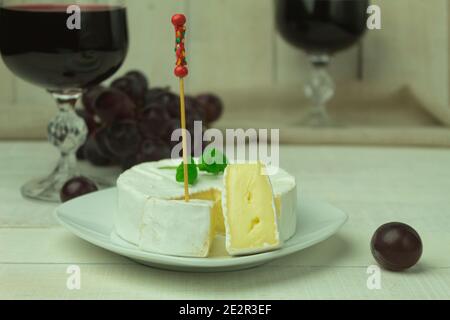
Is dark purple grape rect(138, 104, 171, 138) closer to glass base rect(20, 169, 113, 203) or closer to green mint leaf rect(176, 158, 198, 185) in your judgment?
glass base rect(20, 169, 113, 203)

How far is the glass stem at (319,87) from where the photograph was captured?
2.10 metres

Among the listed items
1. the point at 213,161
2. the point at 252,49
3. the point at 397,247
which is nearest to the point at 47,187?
the point at 213,161

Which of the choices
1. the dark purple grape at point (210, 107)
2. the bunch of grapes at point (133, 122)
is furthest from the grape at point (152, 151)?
the dark purple grape at point (210, 107)

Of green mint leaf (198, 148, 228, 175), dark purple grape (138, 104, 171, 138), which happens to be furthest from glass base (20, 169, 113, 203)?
green mint leaf (198, 148, 228, 175)

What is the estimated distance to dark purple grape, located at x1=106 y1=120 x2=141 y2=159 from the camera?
1.58 metres

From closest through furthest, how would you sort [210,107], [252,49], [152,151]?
1. [152,151]
2. [210,107]
3. [252,49]

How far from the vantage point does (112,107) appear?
1.59 m

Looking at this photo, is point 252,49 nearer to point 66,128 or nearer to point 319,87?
point 319,87

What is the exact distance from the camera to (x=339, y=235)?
1187 mm

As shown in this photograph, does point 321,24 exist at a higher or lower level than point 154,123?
higher

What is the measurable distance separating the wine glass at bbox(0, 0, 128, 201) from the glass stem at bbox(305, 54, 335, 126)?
2.50 feet

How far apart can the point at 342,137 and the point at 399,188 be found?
16.7 inches

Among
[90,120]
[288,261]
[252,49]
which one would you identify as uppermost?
[252,49]

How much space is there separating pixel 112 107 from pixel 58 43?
248mm
